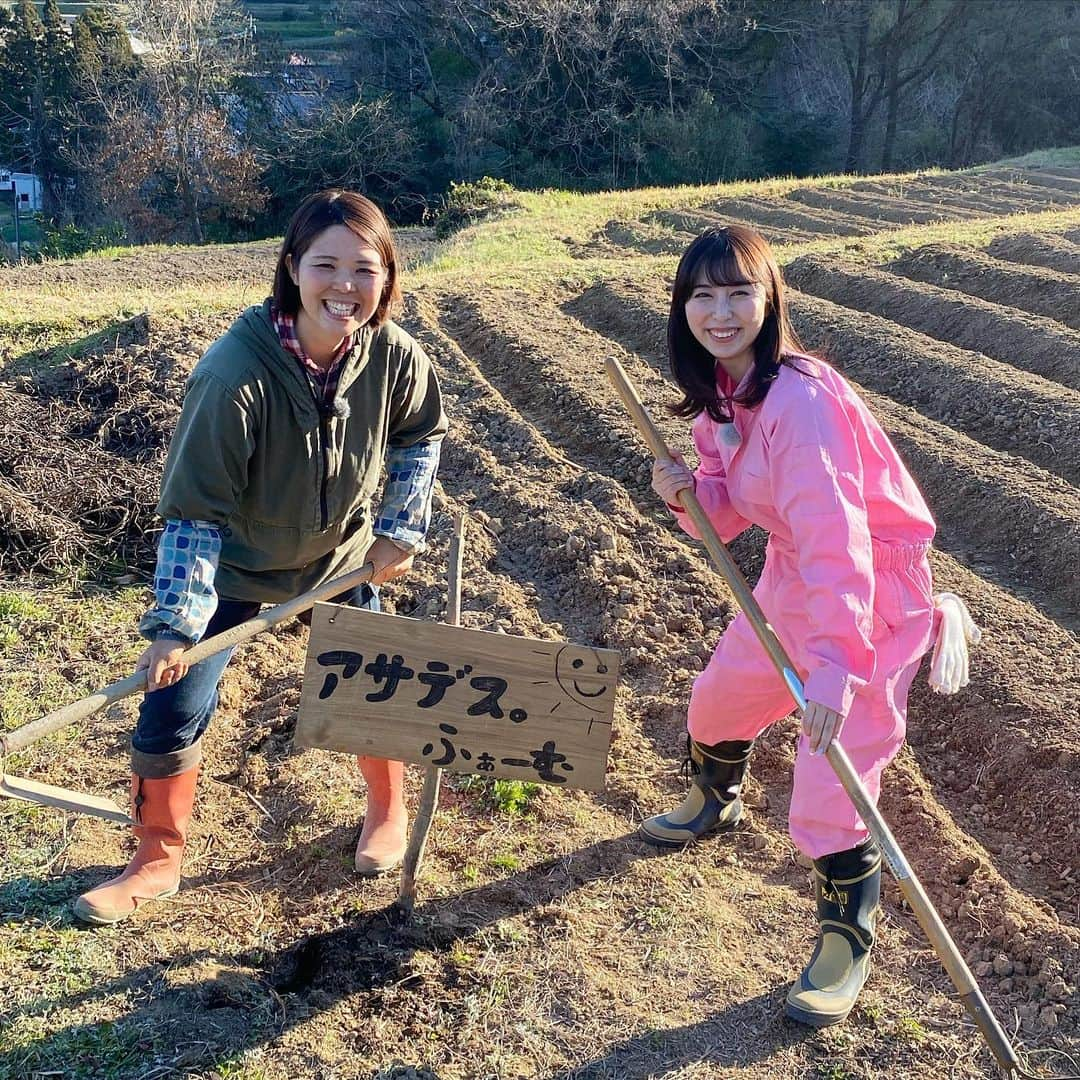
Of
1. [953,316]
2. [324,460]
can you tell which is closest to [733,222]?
[953,316]

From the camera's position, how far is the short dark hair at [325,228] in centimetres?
214

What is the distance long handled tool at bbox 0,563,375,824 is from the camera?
77.8 inches

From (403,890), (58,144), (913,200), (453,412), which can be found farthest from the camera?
(58,144)

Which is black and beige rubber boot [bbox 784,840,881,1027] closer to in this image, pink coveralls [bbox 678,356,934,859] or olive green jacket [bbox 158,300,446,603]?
pink coveralls [bbox 678,356,934,859]

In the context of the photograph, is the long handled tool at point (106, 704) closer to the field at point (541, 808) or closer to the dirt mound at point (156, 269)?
the field at point (541, 808)

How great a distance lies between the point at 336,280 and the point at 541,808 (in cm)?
161

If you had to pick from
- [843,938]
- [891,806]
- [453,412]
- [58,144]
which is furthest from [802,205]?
[58,144]

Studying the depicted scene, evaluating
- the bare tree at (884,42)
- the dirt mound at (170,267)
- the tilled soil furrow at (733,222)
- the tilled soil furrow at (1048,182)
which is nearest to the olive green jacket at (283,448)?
the dirt mound at (170,267)

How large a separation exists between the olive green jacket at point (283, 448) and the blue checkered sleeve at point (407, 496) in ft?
0.10

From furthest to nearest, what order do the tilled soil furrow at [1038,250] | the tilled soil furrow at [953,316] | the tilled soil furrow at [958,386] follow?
the tilled soil furrow at [1038,250]
the tilled soil furrow at [953,316]
the tilled soil furrow at [958,386]

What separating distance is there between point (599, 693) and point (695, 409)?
0.66 metres

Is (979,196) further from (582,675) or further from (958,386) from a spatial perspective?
(582,675)

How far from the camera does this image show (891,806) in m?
3.18

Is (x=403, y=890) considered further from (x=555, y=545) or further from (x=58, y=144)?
(x=58, y=144)
